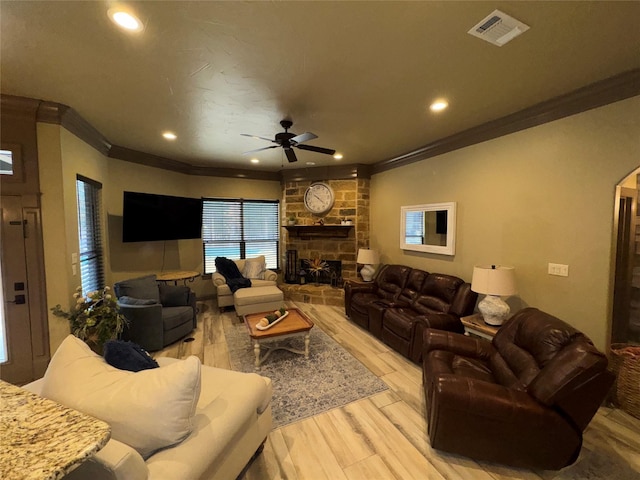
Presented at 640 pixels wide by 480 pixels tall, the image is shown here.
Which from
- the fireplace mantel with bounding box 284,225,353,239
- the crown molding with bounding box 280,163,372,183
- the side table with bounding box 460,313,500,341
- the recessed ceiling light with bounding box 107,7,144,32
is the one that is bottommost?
the side table with bounding box 460,313,500,341

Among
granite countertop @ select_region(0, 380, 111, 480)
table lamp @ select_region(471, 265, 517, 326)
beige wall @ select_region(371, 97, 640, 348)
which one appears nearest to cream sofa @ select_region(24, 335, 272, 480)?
granite countertop @ select_region(0, 380, 111, 480)

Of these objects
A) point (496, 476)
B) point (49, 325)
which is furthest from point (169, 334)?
point (496, 476)

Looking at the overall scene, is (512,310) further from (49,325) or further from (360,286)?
(49,325)

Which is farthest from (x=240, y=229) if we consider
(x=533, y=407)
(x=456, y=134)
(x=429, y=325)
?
(x=533, y=407)

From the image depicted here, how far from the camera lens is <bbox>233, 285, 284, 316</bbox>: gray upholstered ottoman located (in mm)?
4461

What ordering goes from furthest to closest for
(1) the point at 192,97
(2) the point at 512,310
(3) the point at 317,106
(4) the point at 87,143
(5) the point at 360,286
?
(5) the point at 360,286 → (4) the point at 87,143 → (2) the point at 512,310 → (3) the point at 317,106 → (1) the point at 192,97

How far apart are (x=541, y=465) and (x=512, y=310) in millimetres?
1693

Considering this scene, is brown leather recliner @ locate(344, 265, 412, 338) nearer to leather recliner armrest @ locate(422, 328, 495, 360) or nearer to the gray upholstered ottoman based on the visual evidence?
leather recliner armrest @ locate(422, 328, 495, 360)

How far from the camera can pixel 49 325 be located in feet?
9.03

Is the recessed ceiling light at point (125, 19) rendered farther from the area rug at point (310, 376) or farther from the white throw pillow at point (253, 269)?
the white throw pillow at point (253, 269)

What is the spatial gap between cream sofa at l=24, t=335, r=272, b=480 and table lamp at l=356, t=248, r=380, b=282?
358 centimetres

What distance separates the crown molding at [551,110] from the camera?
86.0 inches

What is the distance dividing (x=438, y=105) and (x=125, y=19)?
2635 millimetres

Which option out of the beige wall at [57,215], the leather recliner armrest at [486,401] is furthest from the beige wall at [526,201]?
the leather recliner armrest at [486,401]
